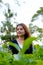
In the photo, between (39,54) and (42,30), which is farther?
(42,30)

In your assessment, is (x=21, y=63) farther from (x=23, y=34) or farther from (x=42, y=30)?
(x=42, y=30)

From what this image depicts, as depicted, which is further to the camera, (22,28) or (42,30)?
(42,30)

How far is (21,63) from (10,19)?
13.6 meters

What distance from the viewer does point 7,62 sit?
957mm

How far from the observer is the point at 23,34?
363cm

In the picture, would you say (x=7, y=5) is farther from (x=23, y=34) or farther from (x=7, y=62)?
(x=7, y=62)

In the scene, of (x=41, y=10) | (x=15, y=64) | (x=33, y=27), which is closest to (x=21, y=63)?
(x=15, y=64)

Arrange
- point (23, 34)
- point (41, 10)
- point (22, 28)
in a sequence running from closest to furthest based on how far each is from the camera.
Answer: point (23, 34) < point (22, 28) < point (41, 10)

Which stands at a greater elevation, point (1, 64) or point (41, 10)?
point (41, 10)

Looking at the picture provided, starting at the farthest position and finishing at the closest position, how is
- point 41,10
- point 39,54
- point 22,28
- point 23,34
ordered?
1. point 41,10
2. point 22,28
3. point 23,34
4. point 39,54

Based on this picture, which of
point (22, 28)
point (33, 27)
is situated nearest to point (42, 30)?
point (33, 27)

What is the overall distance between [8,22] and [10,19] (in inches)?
8.1

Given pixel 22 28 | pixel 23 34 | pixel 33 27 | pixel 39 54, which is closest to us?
pixel 39 54

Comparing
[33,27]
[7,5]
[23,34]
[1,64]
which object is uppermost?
[7,5]
